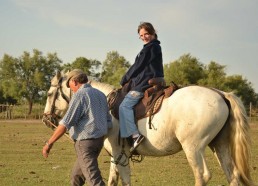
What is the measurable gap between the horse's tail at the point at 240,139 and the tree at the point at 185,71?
60492 millimetres

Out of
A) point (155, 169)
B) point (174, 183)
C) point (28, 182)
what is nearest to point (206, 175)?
point (174, 183)

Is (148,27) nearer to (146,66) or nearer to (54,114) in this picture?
(146,66)

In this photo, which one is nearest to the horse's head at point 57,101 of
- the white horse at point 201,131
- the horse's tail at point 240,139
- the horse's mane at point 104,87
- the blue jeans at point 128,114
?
the horse's mane at point 104,87

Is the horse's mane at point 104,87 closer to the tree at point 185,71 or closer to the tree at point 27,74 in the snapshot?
the tree at point 185,71

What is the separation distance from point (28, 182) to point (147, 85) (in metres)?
4.50

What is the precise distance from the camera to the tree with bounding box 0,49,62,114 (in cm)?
7994

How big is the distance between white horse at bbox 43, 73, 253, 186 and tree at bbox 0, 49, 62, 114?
237 ft

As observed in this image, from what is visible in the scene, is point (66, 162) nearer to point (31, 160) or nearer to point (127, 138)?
point (31, 160)

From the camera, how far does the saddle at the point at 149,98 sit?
8344 millimetres

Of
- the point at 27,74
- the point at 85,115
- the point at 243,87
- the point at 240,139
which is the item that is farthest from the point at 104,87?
the point at 27,74

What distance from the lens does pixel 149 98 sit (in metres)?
8.49

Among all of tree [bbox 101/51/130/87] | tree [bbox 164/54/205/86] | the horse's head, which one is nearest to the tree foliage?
tree [bbox 164/54/205/86]

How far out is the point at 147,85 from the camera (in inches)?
340

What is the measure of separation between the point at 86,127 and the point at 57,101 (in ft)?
7.91
